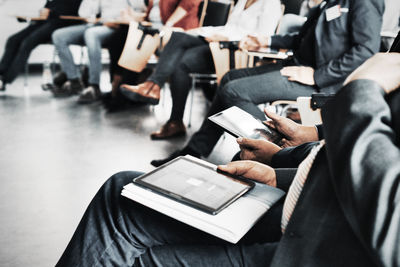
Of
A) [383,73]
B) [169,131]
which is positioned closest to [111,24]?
[169,131]

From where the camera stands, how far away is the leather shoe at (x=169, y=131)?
2.82 meters

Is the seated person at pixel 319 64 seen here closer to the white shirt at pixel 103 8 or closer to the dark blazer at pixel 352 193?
the dark blazer at pixel 352 193

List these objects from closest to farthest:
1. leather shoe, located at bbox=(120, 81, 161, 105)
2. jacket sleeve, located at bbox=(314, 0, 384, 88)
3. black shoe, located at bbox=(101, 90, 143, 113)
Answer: jacket sleeve, located at bbox=(314, 0, 384, 88) → leather shoe, located at bbox=(120, 81, 161, 105) → black shoe, located at bbox=(101, 90, 143, 113)

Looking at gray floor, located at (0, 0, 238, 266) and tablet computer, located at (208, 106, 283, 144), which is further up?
tablet computer, located at (208, 106, 283, 144)

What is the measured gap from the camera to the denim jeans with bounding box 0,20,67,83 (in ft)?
14.0

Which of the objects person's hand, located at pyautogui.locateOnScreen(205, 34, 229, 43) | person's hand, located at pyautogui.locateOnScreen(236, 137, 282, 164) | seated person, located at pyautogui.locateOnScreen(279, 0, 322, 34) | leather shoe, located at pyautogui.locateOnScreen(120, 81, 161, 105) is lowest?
leather shoe, located at pyautogui.locateOnScreen(120, 81, 161, 105)

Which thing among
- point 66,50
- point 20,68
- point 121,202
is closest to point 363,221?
point 121,202

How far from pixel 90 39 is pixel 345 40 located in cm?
276

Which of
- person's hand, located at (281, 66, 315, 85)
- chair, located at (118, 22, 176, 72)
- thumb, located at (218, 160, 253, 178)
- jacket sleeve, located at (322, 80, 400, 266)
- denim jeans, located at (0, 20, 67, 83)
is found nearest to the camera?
jacket sleeve, located at (322, 80, 400, 266)

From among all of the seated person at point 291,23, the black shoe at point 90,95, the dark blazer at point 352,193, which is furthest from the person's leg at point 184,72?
the dark blazer at point 352,193

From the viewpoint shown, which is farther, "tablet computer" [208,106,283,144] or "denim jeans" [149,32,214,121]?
"denim jeans" [149,32,214,121]

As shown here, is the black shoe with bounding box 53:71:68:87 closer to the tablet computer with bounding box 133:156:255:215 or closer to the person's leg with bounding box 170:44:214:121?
the person's leg with bounding box 170:44:214:121

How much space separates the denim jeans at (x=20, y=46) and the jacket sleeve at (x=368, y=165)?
14.3ft

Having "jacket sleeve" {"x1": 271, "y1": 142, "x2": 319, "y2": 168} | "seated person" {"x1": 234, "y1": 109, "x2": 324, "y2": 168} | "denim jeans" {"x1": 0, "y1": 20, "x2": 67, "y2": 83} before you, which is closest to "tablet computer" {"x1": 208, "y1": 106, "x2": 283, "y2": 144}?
"seated person" {"x1": 234, "y1": 109, "x2": 324, "y2": 168}
